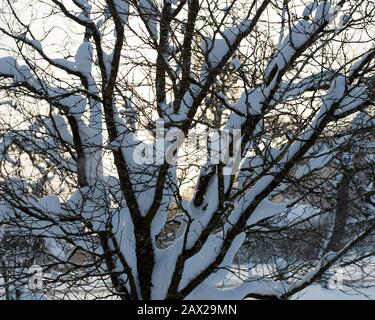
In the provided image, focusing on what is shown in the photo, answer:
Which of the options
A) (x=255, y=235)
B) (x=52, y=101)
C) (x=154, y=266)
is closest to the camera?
(x=52, y=101)

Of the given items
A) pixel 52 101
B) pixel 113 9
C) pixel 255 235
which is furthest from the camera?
pixel 255 235

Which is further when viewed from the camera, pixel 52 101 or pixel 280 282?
pixel 280 282

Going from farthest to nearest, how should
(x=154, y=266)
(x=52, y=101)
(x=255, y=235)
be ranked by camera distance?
(x=255, y=235) → (x=154, y=266) → (x=52, y=101)

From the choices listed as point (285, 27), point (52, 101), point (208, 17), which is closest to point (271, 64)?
point (285, 27)

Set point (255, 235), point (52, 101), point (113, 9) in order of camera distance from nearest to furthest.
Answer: point (113, 9), point (52, 101), point (255, 235)

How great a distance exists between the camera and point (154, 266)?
6.16 meters

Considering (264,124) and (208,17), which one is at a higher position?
(208,17)

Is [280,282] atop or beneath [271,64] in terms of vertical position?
beneath

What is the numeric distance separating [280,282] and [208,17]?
→ 309 centimetres

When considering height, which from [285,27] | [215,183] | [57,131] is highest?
[285,27]

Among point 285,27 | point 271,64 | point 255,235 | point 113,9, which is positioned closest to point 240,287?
point 255,235

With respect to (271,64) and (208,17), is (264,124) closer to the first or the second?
(271,64)

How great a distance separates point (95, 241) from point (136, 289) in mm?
696
